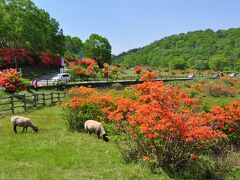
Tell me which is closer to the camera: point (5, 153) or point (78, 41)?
point (5, 153)

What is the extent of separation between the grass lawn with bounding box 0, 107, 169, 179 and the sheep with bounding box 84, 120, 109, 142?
346mm

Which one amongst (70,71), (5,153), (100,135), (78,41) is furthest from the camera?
(78,41)

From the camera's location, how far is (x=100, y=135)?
613 inches

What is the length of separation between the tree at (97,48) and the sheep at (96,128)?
60311mm

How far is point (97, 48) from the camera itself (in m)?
77.4

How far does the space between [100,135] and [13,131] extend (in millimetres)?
4713

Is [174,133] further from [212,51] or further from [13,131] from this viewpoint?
[212,51]

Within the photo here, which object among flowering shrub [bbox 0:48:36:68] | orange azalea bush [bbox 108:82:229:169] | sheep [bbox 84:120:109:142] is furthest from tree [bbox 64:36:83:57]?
orange azalea bush [bbox 108:82:229:169]

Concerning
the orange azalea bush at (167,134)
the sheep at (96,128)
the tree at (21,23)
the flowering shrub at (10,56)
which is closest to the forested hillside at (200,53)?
the flowering shrub at (10,56)

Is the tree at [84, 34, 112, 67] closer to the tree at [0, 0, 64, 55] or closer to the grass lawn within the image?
the tree at [0, 0, 64, 55]

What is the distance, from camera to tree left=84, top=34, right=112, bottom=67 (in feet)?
252

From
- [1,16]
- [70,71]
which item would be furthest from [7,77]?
[70,71]

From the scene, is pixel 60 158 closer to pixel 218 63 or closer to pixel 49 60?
pixel 49 60

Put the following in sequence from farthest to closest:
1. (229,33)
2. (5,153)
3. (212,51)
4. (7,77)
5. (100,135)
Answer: (229,33)
(212,51)
(7,77)
(100,135)
(5,153)
